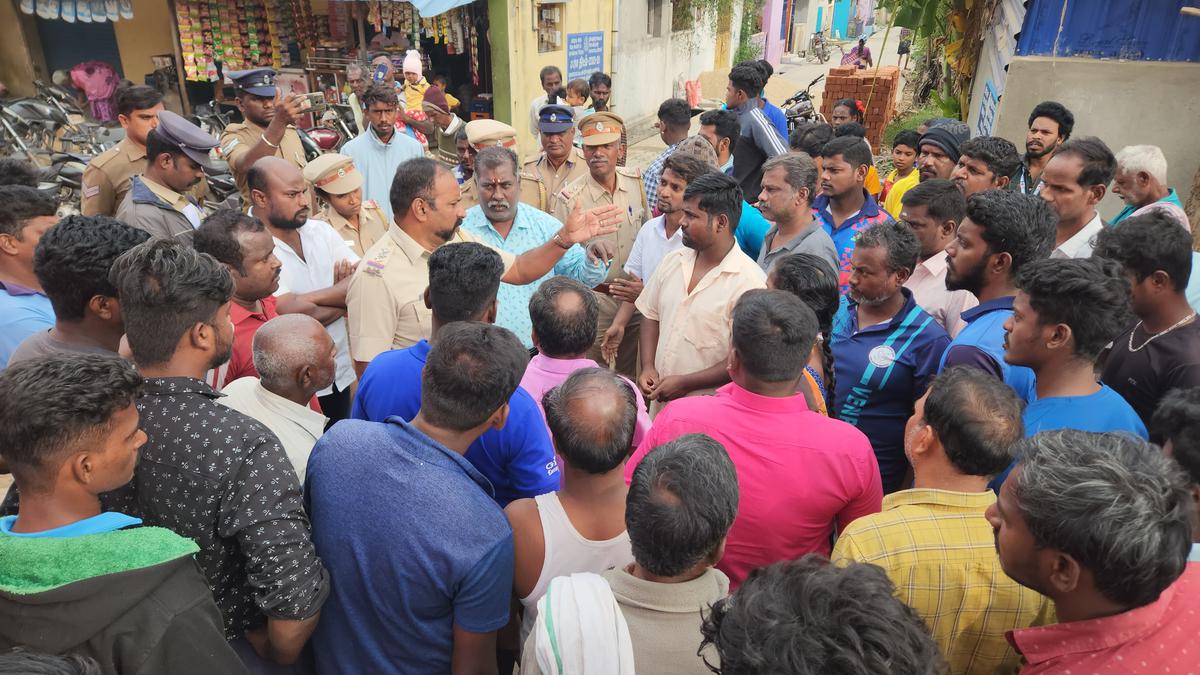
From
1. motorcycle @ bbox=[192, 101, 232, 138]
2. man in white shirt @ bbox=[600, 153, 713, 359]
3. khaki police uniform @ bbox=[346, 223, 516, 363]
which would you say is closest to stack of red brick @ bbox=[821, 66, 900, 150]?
man in white shirt @ bbox=[600, 153, 713, 359]

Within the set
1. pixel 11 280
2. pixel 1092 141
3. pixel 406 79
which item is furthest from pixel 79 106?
pixel 1092 141

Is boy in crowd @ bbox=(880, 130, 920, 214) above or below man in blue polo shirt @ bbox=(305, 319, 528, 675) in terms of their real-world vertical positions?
above

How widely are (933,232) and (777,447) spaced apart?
2246 millimetres

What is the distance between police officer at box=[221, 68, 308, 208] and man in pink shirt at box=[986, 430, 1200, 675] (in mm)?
5327

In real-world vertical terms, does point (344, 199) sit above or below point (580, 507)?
above

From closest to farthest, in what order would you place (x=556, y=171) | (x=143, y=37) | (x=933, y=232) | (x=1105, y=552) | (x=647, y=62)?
(x=1105, y=552)
(x=933, y=232)
(x=556, y=171)
(x=143, y=37)
(x=647, y=62)

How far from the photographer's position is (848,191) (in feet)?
14.9

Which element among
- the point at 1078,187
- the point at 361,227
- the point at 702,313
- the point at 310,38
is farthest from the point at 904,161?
the point at 310,38

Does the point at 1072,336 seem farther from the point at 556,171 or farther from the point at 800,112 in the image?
the point at 800,112

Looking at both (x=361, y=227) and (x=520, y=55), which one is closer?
(x=361, y=227)

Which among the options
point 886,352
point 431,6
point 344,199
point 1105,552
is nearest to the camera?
point 1105,552

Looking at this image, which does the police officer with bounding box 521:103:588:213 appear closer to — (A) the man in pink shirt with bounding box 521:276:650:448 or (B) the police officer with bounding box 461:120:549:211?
(B) the police officer with bounding box 461:120:549:211

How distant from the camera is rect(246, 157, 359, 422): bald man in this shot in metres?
3.92

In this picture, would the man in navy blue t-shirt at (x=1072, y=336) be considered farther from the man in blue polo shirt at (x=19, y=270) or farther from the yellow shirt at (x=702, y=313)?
the man in blue polo shirt at (x=19, y=270)
